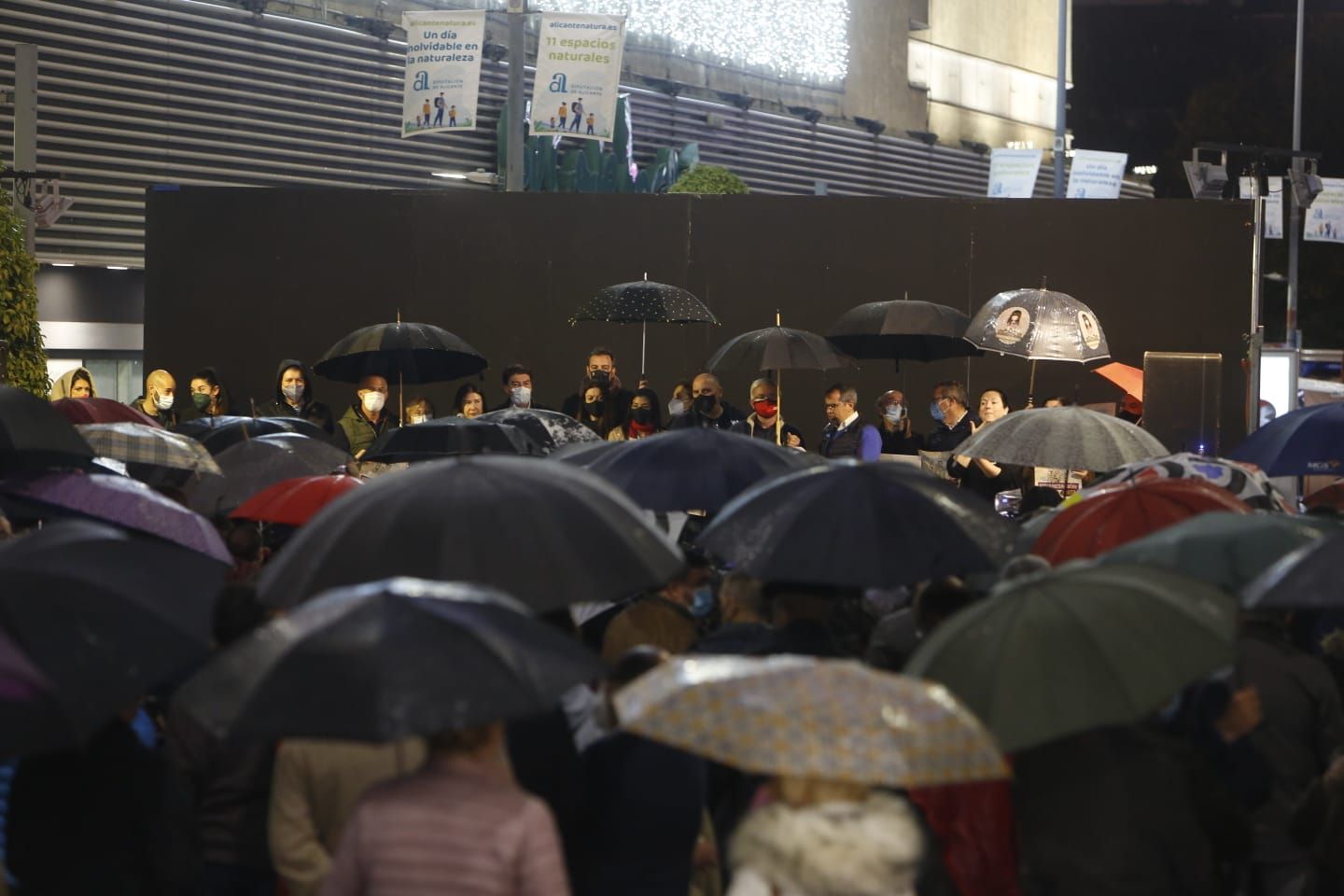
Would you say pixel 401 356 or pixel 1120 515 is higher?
pixel 401 356

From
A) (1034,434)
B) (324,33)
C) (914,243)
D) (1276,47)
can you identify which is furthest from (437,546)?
(1276,47)

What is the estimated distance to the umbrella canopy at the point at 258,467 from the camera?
33.3 feet

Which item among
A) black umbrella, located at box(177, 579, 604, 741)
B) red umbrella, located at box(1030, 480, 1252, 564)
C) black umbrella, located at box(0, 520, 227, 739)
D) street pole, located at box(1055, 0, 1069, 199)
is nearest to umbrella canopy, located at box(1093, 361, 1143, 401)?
red umbrella, located at box(1030, 480, 1252, 564)

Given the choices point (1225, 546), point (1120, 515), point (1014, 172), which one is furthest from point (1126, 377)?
point (1014, 172)

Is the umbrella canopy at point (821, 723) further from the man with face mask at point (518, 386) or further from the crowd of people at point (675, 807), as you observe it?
the man with face mask at point (518, 386)

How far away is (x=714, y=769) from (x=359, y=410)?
1003cm

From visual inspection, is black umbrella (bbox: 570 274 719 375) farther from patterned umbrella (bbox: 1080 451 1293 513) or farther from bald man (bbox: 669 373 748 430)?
patterned umbrella (bbox: 1080 451 1293 513)

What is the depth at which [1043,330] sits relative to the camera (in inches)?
591

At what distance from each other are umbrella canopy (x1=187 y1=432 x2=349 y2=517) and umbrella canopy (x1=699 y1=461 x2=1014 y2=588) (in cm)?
377

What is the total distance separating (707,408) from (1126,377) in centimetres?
508

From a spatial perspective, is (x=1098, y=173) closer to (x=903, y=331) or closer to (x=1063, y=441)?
(x=903, y=331)

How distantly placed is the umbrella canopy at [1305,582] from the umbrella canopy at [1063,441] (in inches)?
168

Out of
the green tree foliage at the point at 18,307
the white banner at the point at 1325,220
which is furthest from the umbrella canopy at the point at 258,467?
the white banner at the point at 1325,220

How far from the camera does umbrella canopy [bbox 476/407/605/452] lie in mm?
12273
